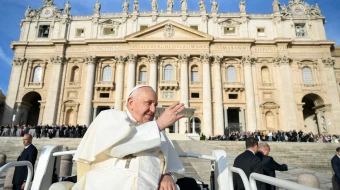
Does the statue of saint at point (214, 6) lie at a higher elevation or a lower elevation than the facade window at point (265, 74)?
higher

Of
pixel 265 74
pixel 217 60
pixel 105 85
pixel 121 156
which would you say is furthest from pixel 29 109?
pixel 265 74

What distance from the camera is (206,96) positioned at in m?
24.9

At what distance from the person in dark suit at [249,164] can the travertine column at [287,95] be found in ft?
76.4

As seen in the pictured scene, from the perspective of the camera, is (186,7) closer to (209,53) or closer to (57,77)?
(209,53)

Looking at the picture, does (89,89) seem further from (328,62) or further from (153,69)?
(328,62)

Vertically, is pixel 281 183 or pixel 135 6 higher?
pixel 135 6

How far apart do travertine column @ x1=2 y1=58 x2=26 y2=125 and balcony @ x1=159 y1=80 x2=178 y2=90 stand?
61.9 feet

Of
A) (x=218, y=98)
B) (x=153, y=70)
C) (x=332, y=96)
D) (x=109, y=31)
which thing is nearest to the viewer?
(x=332, y=96)

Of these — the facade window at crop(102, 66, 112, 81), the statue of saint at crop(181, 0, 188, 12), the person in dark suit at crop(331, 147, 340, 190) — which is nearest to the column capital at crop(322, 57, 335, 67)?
the statue of saint at crop(181, 0, 188, 12)

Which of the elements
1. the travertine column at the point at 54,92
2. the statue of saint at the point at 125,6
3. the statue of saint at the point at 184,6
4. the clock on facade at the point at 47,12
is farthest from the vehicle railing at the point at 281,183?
the clock on facade at the point at 47,12

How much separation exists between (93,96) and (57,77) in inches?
211

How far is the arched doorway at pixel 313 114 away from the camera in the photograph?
25.5 m

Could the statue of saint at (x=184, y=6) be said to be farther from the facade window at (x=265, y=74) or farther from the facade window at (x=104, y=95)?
the facade window at (x=104, y=95)

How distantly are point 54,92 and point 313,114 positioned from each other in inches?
1371
